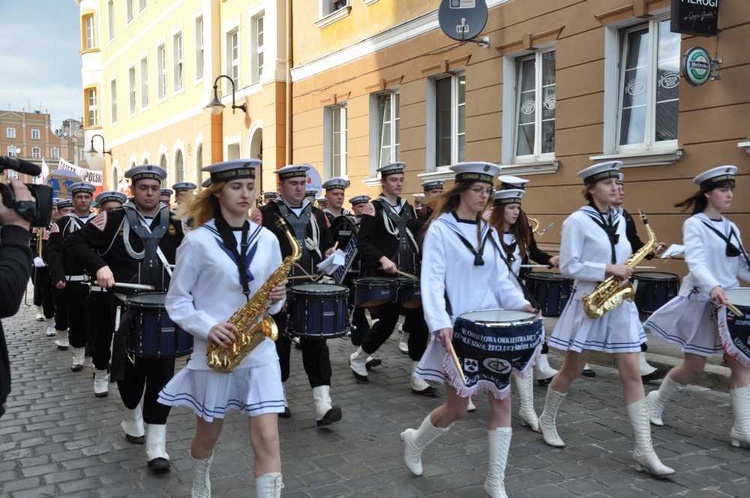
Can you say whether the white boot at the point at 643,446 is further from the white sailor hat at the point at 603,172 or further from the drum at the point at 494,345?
the white sailor hat at the point at 603,172

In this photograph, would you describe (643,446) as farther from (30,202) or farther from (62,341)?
(62,341)

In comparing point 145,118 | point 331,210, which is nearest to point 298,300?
point 331,210

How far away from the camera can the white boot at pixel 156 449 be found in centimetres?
479

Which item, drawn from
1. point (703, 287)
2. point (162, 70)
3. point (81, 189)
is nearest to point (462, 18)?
point (81, 189)

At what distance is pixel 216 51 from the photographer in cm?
2291

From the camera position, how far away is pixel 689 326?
5.46 meters

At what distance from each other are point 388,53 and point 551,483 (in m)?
11.8

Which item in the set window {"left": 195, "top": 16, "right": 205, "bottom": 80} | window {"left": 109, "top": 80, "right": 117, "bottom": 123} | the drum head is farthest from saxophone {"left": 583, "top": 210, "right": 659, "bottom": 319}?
window {"left": 109, "top": 80, "right": 117, "bottom": 123}

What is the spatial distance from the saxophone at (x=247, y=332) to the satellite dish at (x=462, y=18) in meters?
9.16

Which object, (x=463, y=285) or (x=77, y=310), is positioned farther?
(x=77, y=310)

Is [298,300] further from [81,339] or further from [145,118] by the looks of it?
[145,118]

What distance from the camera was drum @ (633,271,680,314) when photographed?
6.99 metres

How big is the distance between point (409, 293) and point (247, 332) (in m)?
3.15

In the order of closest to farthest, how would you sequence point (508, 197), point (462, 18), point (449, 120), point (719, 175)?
1. point (719, 175)
2. point (508, 197)
3. point (462, 18)
4. point (449, 120)
